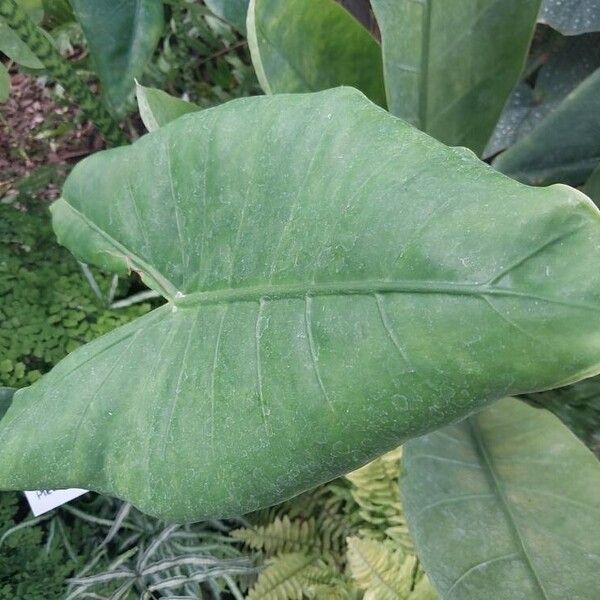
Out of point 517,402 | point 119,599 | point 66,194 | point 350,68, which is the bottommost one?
point 119,599

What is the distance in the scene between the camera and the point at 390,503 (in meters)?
1.33

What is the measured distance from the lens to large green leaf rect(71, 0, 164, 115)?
1.17 metres

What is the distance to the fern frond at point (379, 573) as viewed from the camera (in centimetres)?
121

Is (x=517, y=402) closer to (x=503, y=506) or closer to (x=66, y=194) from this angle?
(x=503, y=506)

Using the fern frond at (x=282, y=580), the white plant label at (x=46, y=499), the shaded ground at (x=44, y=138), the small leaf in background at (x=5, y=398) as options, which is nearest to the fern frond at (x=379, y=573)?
the fern frond at (x=282, y=580)

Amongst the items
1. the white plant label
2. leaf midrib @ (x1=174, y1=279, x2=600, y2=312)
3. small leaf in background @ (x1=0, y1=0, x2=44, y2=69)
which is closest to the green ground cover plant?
leaf midrib @ (x1=174, y1=279, x2=600, y2=312)

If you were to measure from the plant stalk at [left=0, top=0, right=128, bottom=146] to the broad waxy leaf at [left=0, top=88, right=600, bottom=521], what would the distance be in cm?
43

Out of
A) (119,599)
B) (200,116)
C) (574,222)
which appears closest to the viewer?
(574,222)

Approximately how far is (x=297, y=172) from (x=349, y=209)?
3.5 inches

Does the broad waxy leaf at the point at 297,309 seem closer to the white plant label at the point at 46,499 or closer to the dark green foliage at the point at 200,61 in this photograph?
the white plant label at the point at 46,499

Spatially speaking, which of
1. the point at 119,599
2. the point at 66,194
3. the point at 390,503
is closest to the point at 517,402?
the point at 390,503

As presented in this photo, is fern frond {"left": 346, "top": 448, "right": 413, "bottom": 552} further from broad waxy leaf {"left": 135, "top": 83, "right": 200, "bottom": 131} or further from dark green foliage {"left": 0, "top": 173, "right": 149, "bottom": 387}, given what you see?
broad waxy leaf {"left": 135, "top": 83, "right": 200, "bottom": 131}

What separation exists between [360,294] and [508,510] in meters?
0.44

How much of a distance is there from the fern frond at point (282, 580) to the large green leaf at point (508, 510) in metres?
0.54
